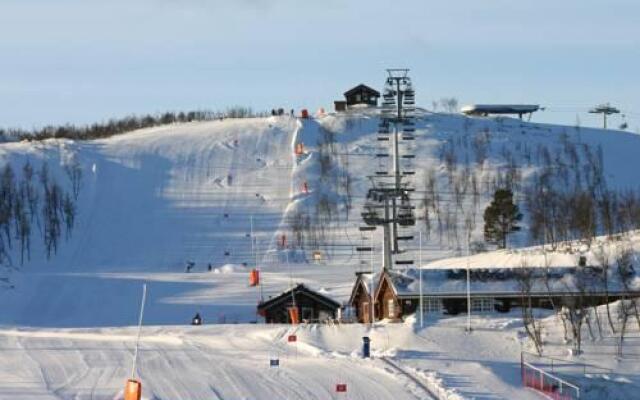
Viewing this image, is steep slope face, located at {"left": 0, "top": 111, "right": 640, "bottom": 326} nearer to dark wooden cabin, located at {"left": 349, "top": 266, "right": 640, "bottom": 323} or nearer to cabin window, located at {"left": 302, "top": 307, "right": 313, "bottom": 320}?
cabin window, located at {"left": 302, "top": 307, "right": 313, "bottom": 320}

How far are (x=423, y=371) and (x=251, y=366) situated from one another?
205 inches

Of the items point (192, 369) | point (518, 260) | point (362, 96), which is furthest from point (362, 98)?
point (192, 369)

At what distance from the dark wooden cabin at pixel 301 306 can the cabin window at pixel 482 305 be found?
9.62 metres

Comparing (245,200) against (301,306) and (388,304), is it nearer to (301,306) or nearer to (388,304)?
(301,306)

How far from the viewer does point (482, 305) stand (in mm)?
51094

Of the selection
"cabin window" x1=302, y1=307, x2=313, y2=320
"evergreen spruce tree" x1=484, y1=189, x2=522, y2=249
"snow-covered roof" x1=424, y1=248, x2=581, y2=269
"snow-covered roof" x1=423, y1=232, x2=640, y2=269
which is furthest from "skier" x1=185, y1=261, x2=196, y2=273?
"cabin window" x1=302, y1=307, x2=313, y2=320

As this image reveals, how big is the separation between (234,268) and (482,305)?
3563 centimetres

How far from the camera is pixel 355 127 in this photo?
4862 inches

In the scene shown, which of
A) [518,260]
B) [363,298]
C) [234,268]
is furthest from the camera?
[234,268]

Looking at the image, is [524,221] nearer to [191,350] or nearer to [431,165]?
[431,165]

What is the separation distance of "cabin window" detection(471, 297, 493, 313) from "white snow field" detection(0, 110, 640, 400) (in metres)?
2.49

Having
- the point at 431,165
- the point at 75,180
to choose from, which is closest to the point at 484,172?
the point at 431,165

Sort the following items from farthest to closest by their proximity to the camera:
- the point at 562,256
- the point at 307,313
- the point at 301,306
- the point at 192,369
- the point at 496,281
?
1. the point at 307,313
2. the point at 301,306
3. the point at 562,256
4. the point at 496,281
5. the point at 192,369

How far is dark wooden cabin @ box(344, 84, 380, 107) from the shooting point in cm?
13162
